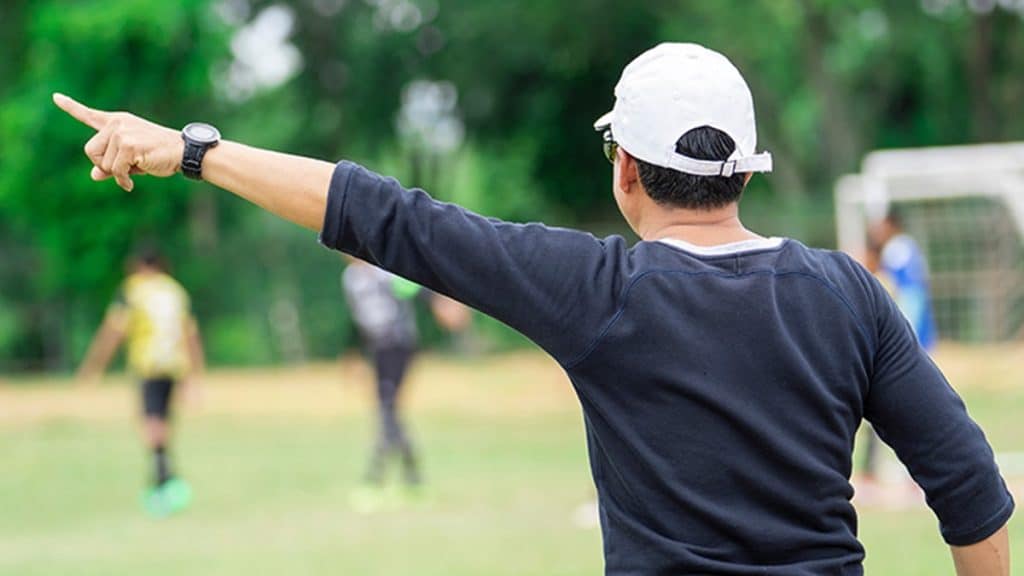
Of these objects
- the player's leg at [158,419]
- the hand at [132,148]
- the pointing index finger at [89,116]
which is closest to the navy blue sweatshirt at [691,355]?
the hand at [132,148]

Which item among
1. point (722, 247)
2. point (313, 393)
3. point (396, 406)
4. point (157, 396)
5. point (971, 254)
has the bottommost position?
point (313, 393)

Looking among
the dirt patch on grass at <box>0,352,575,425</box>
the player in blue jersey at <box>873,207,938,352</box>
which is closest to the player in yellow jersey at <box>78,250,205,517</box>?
the player in blue jersey at <box>873,207,938,352</box>

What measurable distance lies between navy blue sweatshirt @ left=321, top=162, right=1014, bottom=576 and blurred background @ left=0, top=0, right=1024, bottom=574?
6.75 metres

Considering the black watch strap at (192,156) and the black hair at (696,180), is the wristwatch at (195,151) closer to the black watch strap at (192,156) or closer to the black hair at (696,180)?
the black watch strap at (192,156)

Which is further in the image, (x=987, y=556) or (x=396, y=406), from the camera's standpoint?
(x=396, y=406)

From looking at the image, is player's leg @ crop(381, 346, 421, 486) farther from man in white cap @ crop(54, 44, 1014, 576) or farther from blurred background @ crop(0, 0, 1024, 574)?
man in white cap @ crop(54, 44, 1014, 576)

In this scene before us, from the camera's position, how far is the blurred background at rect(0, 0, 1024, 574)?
1298 centimetres

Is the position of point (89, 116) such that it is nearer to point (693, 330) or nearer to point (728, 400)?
point (693, 330)

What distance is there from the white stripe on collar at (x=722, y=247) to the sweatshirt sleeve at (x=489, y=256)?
3.9 inches

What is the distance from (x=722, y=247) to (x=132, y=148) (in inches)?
45.0

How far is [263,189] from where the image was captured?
2938 millimetres

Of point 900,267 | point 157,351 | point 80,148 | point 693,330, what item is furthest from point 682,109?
point 80,148

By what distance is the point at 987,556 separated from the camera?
10.0ft

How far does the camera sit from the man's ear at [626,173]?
2990mm
